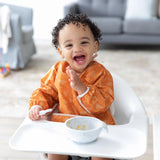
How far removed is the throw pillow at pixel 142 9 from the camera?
14.3 ft

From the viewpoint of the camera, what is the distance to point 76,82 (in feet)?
3.42

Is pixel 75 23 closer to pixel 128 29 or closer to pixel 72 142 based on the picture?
pixel 72 142

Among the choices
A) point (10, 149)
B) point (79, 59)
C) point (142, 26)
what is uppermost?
point (79, 59)

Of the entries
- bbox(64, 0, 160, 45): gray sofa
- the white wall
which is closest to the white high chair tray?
bbox(64, 0, 160, 45): gray sofa

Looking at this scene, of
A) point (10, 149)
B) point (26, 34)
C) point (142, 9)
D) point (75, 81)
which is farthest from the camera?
point (142, 9)

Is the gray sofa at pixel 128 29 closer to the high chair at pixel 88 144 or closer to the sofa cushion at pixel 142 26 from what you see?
the sofa cushion at pixel 142 26

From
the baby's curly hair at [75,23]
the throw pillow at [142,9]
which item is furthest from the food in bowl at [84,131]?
the throw pillow at [142,9]

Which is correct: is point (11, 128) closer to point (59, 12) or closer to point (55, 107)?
point (55, 107)

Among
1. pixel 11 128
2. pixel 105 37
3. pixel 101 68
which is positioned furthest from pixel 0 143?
pixel 105 37

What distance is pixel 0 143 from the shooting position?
1890 millimetres

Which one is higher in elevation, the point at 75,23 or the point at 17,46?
the point at 75,23

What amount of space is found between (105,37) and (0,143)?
2.80 m

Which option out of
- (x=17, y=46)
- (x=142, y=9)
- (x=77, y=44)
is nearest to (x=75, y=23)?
(x=77, y=44)

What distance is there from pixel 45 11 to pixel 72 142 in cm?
474
